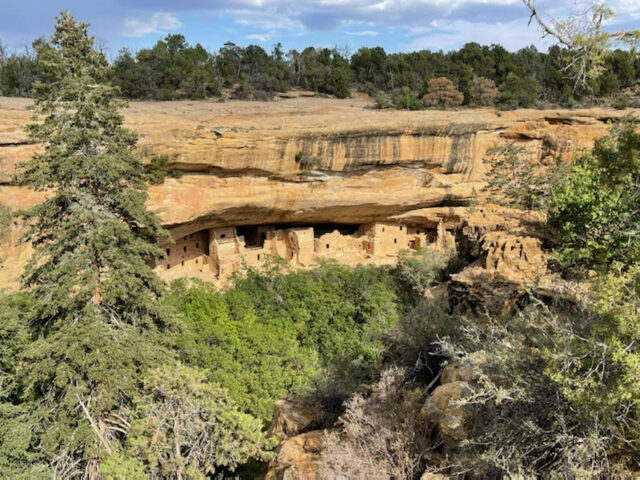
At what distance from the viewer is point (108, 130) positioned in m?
8.20

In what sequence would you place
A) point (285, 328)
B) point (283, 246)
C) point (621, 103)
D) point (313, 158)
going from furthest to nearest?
point (621, 103)
point (283, 246)
point (313, 158)
point (285, 328)

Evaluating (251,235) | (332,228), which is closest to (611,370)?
(251,235)

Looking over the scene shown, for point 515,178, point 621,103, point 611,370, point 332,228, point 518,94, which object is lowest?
point 332,228

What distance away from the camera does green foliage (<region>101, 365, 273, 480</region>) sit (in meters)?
5.97

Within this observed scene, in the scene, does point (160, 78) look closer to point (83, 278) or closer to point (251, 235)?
point (251, 235)

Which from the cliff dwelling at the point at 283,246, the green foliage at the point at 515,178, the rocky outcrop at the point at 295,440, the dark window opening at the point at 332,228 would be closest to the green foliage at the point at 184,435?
the rocky outcrop at the point at 295,440

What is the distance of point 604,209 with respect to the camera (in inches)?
193

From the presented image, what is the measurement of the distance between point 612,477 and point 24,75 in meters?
33.4

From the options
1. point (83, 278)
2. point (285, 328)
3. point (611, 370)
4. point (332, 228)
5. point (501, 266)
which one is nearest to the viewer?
point (611, 370)

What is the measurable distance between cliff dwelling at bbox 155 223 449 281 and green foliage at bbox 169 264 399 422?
3.64 ft

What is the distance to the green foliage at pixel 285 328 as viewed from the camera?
10594 millimetres

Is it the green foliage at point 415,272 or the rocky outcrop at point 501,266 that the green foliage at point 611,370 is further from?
the green foliage at point 415,272

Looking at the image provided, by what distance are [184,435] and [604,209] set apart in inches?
223

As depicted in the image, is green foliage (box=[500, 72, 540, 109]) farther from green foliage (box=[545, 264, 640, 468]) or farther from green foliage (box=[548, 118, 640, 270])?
green foliage (box=[545, 264, 640, 468])
